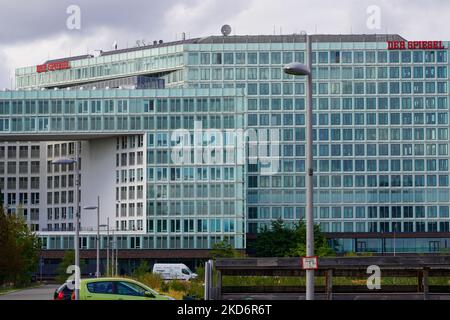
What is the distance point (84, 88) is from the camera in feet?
460

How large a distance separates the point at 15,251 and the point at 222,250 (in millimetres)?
38740

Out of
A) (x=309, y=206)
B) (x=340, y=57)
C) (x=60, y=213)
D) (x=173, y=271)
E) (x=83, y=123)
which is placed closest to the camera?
(x=309, y=206)

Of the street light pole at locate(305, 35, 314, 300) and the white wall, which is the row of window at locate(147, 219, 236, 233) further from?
the street light pole at locate(305, 35, 314, 300)

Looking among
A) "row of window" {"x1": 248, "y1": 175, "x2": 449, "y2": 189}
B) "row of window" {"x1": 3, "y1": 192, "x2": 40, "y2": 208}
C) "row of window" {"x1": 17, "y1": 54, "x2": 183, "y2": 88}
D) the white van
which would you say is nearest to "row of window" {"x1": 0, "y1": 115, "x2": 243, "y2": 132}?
"row of window" {"x1": 17, "y1": 54, "x2": 183, "y2": 88}

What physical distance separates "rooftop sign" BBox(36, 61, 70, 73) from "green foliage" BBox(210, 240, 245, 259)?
4304 cm

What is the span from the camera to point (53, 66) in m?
155

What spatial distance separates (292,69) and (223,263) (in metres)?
5.50

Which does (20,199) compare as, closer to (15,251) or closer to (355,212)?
(355,212)

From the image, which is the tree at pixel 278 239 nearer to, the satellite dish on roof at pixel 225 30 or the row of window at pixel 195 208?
the row of window at pixel 195 208

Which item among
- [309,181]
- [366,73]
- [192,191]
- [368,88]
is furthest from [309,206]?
[366,73]

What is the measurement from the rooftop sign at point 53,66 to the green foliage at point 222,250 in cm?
4304

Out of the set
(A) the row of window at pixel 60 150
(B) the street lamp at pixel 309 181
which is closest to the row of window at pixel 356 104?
(A) the row of window at pixel 60 150
